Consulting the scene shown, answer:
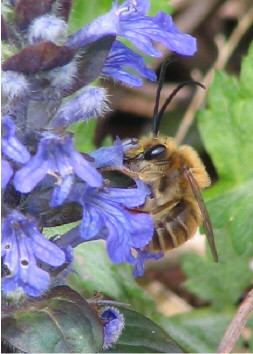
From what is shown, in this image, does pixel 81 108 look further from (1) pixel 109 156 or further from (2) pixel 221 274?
(2) pixel 221 274

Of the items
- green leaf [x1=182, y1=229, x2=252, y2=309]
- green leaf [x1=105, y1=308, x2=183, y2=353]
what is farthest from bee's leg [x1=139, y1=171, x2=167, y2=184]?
green leaf [x1=182, y1=229, x2=252, y2=309]

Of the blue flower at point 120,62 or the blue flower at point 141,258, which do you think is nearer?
the blue flower at point 120,62

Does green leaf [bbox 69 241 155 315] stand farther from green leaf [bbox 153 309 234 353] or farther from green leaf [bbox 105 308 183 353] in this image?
green leaf [bbox 105 308 183 353]

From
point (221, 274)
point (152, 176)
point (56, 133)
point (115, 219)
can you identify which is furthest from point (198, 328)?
point (56, 133)

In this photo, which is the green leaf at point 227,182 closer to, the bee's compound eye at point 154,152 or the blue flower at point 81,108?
the bee's compound eye at point 154,152

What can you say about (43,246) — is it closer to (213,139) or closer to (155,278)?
(213,139)

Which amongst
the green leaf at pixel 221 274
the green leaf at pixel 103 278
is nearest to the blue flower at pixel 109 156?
the green leaf at pixel 103 278
